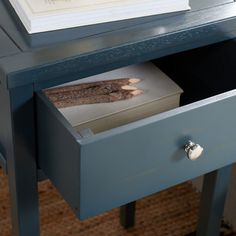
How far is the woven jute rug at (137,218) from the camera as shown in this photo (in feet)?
4.24

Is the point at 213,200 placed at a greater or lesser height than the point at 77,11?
lesser

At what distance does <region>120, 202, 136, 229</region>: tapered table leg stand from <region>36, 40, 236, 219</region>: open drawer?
0.47m

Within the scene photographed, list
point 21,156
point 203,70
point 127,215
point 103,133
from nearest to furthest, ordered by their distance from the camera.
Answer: point 103,133 < point 21,156 < point 203,70 < point 127,215

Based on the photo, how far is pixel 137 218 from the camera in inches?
52.2

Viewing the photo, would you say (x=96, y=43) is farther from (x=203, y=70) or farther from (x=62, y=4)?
(x=203, y=70)

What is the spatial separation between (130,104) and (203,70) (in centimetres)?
16

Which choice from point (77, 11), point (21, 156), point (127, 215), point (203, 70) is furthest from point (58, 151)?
point (127, 215)

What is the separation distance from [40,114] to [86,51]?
10 cm

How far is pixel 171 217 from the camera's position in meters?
1.33

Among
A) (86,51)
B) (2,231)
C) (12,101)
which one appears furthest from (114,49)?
(2,231)

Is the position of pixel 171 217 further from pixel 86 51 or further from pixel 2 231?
pixel 86 51

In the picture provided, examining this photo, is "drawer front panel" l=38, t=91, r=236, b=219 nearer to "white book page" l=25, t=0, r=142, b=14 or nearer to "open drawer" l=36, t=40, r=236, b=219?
"open drawer" l=36, t=40, r=236, b=219

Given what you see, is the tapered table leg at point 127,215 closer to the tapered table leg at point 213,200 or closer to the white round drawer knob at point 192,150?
the tapered table leg at point 213,200

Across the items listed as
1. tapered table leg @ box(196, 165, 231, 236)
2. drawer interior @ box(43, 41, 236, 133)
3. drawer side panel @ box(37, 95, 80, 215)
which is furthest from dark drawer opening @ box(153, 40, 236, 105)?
drawer side panel @ box(37, 95, 80, 215)
